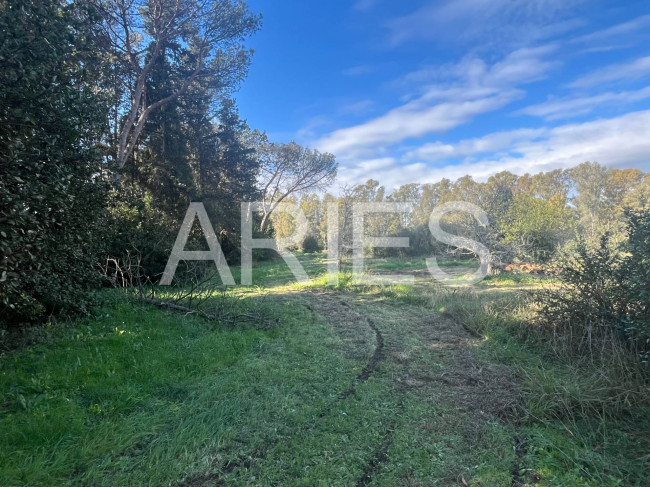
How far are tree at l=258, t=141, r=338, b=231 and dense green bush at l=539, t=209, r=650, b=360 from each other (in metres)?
21.7

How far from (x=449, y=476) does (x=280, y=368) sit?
2.23 meters

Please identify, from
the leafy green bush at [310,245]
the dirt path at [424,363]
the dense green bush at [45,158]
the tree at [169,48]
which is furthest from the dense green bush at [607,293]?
the leafy green bush at [310,245]

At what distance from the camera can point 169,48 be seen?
11.1 metres

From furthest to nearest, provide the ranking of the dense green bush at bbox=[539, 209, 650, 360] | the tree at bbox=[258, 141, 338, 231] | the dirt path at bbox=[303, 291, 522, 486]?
1. the tree at bbox=[258, 141, 338, 231]
2. the dense green bush at bbox=[539, 209, 650, 360]
3. the dirt path at bbox=[303, 291, 522, 486]

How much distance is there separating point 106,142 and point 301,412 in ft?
30.5

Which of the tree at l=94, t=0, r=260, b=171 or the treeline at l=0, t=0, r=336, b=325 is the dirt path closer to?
the treeline at l=0, t=0, r=336, b=325

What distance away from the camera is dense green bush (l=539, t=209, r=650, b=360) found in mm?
3217

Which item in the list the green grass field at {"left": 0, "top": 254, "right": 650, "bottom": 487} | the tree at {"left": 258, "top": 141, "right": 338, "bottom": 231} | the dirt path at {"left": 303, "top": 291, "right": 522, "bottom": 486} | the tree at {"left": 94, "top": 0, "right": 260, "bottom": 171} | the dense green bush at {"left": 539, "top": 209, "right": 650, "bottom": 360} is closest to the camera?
the green grass field at {"left": 0, "top": 254, "right": 650, "bottom": 487}

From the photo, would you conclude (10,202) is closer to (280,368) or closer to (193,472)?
(193,472)

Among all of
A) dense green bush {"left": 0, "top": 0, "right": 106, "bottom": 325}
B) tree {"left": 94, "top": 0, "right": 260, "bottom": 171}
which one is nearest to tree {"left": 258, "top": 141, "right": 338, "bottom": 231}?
tree {"left": 94, "top": 0, "right": 260, "bottom": 171}

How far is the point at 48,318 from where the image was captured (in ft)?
14.8

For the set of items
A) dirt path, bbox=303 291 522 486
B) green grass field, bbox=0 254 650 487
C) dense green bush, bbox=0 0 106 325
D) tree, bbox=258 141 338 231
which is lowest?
Result: dirt path, bbox=303 291 522 486

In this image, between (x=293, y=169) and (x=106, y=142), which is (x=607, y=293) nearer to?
(x=106, y=142)

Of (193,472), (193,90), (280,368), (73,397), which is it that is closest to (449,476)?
(193,472)
